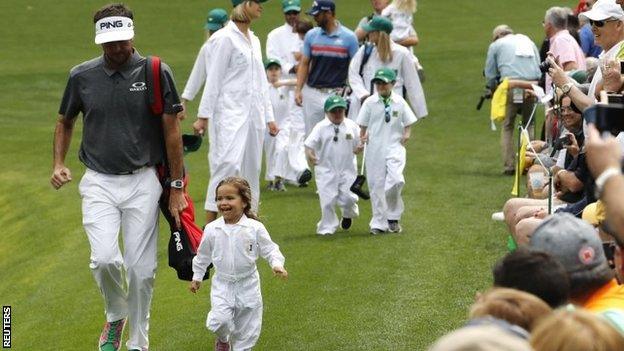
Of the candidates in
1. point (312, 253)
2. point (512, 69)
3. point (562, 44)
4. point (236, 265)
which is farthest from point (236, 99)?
point (512, 69)

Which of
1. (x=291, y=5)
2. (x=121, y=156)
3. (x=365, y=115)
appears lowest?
(x=365, y=115)

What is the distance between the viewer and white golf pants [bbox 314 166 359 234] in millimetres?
16938

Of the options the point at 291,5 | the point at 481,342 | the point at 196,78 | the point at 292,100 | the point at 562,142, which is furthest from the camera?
the point at 291,5

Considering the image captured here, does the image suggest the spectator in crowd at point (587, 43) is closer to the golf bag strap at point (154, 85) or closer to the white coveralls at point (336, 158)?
the white coveralls at point (336, 158)

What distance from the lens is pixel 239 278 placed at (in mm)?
11094

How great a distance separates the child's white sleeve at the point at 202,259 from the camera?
11219 millimetres

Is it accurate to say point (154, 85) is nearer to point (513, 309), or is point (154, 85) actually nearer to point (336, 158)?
point (513, 309)

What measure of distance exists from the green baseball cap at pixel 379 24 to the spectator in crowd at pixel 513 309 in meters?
11.7

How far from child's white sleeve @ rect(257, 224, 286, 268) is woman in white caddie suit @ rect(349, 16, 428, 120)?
706cm

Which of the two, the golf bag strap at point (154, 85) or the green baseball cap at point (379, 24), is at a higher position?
the golf bag strap at point (154, 85)

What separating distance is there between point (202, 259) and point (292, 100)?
10134 mm

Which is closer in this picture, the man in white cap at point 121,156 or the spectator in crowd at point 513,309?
the spectator in crowd at point 513,309

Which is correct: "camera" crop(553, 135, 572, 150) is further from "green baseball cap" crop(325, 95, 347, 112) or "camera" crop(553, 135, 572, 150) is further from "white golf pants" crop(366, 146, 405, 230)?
"green baseball cap" crop(325, 95, 347, 112)

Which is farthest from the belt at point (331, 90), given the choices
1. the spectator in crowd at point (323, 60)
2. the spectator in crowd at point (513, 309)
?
the spectator in crowd at point (513, 309)
